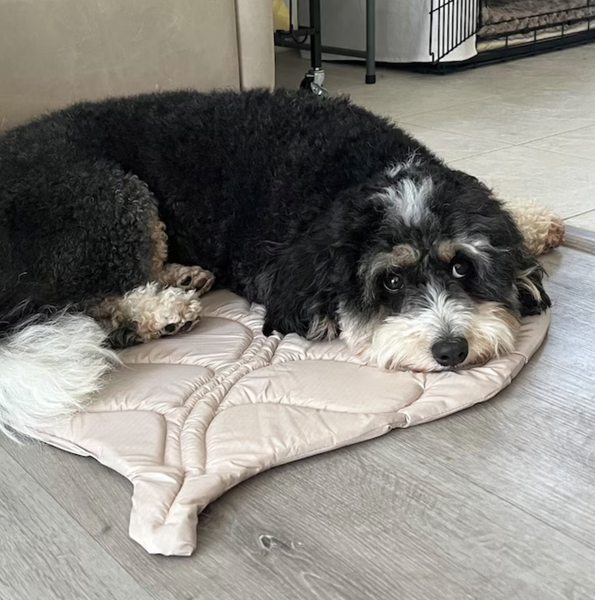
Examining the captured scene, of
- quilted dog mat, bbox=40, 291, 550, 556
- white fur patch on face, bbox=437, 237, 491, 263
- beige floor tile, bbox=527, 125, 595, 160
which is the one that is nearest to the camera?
quilted dog mat, bbox=40, 291, 550, 556

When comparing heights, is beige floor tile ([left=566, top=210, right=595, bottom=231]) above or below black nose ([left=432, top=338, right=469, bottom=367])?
below

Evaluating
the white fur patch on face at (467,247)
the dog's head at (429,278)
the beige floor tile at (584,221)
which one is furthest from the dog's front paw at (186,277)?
the beige floor tile at (584,221)

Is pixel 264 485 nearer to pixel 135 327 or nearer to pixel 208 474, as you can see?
pixel 208 474

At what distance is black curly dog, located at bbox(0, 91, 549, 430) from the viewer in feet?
7.07

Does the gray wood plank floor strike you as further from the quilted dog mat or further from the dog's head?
the dog's head

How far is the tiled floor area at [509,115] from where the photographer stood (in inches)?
151

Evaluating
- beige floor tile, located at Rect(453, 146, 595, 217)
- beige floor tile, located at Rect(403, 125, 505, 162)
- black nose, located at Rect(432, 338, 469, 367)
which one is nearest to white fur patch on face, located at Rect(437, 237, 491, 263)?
black nose, located at Rect(432, 338, 469, 367)

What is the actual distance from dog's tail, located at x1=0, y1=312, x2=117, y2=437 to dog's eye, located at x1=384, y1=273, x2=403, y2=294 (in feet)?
2.65

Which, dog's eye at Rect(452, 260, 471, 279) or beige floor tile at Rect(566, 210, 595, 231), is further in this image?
beige floor tile at Rect(566, 210, 595, 231)

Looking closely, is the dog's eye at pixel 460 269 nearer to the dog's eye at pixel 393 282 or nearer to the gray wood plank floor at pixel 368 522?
the dog's eye at pixel 393 282

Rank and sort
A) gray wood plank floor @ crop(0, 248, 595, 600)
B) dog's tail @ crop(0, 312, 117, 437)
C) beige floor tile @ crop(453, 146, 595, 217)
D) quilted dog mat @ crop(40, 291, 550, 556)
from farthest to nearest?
beige floor tile @ crop(453, 146, 595, 217) → dog's tail @ crop(0, 312, 117, 437) → quilted dog mat @ crop(40, 291, 550, 556) → gray wood plank floor @ crop(0, 248, 595, 600)

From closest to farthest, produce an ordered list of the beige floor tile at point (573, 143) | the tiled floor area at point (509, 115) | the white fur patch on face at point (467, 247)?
1. the white fur patch on face at point (467, 247)
2. the tiled floor area at point (509, 115)
3. the beige floor tile at point (573, 143)

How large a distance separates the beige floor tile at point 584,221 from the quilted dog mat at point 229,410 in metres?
0.95

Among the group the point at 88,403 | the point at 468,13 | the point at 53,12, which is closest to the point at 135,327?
the point at 88,403
